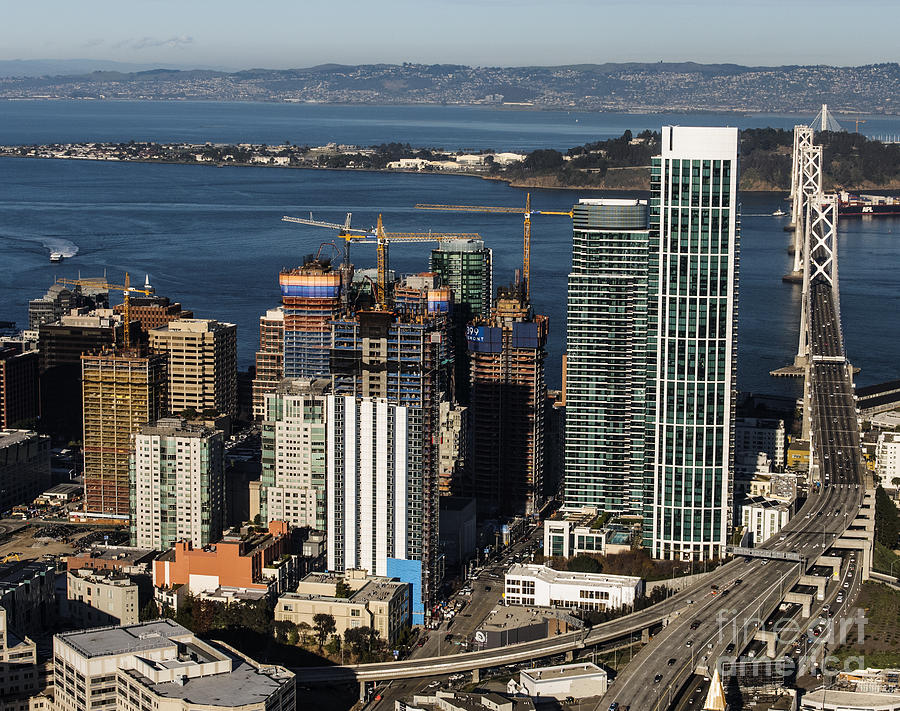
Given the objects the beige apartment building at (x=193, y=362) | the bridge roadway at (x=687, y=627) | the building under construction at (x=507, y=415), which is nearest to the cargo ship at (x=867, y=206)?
the beige apartment building at (x=193, y=362)

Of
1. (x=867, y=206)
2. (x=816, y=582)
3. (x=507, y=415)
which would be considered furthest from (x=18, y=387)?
(x=867, y=206)

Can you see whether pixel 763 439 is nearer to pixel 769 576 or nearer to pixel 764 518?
pixel 764 518

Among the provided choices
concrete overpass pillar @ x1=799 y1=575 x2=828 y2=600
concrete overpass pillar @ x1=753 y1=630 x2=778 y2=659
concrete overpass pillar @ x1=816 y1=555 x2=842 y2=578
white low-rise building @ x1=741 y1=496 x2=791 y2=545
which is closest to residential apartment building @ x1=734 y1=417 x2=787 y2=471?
white low-rise building @ x1=741 y1=496 x2=791 y2=545

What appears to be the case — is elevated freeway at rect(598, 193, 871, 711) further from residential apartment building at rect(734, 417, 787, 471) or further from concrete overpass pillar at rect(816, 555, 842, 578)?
residential apartment building at rect(734, 417, 787, 471)

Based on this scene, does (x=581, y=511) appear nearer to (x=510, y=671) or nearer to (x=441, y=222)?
(x=510, y=671)

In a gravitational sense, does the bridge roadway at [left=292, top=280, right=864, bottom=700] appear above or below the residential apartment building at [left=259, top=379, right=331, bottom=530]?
below

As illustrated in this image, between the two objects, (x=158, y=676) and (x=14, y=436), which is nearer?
(x=158, y=676)

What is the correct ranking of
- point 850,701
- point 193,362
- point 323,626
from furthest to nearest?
point 193,362, point 323,626, point 850,701
